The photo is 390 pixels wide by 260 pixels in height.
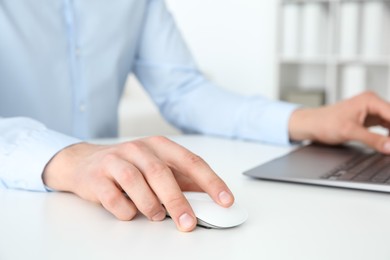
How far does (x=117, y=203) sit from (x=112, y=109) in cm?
80

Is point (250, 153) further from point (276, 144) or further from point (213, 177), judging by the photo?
point (213, 177)

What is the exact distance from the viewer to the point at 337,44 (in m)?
3.17

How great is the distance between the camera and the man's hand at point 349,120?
0.99 meters

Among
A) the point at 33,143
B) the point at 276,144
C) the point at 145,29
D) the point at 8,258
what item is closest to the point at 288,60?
the point at 145,29

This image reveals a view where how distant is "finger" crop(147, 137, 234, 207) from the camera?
1.91ft

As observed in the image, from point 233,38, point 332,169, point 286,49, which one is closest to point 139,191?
point 332,169

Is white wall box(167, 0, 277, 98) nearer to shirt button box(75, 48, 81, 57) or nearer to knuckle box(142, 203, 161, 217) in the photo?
shirt button box(75, 48, 81, 57)

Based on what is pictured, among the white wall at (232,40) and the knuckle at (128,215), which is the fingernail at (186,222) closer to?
the knuckle at (128,215)

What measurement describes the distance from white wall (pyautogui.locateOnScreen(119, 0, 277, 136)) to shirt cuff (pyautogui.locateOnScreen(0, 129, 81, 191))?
294cm

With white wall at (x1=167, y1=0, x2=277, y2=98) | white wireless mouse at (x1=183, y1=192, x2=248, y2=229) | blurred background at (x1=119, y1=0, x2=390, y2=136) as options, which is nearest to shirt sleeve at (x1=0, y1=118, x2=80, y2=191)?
white wireless mouse at (x1=183, y1=192, x2=248, y2=229)

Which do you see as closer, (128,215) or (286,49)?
(128,215)

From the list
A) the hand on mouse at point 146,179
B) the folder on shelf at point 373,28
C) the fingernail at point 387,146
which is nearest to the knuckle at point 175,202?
the hand on mouse at point 146,179

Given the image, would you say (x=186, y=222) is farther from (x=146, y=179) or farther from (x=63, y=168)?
(x=63, y=168)

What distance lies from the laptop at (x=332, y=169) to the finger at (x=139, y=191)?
22 centimetres
